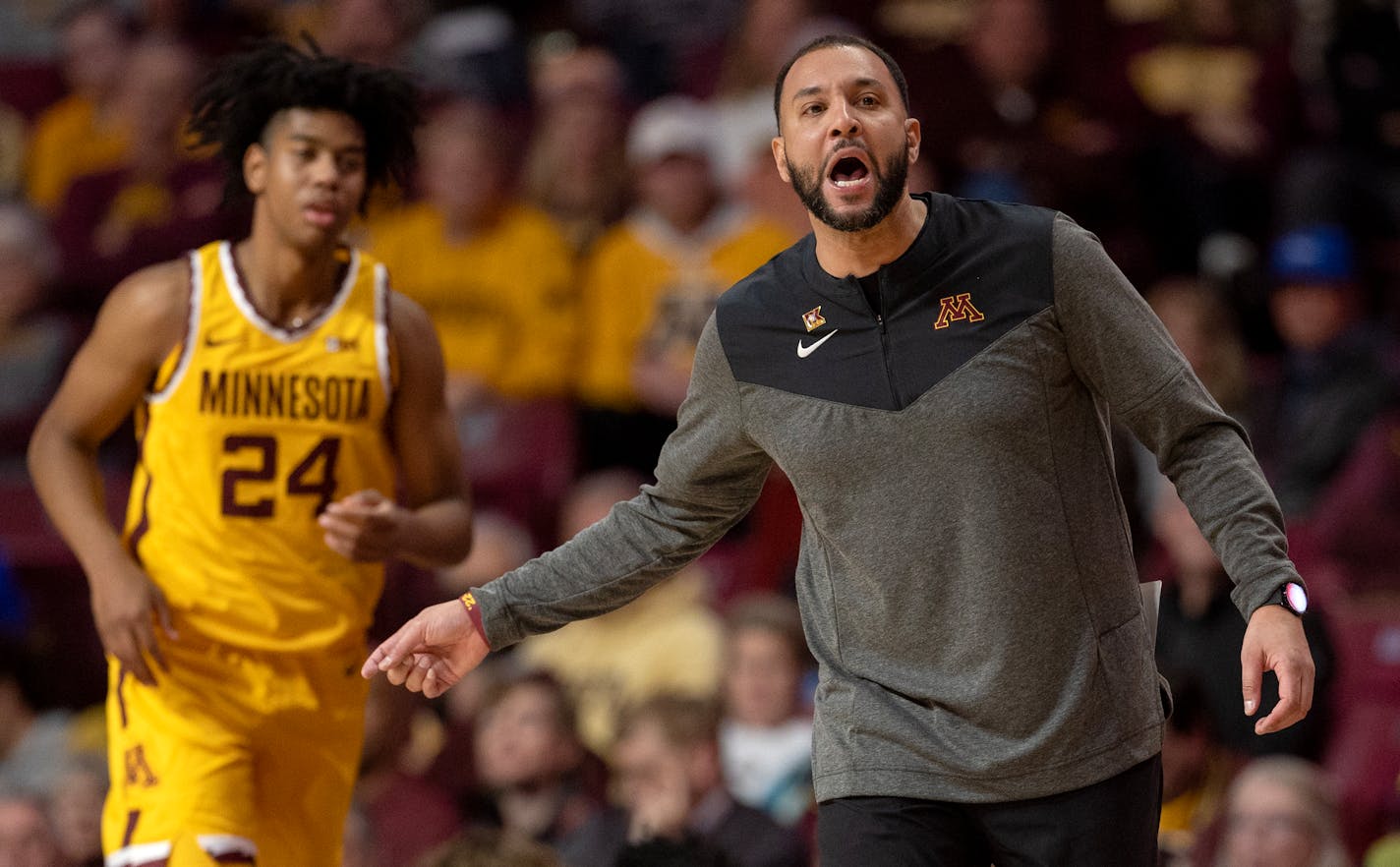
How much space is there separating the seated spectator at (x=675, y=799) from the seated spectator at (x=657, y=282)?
1996mm

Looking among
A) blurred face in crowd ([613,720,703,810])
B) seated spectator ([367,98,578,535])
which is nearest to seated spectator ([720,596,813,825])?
blurred face in crowd ([613,720,703,810])

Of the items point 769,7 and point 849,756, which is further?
point 769,7

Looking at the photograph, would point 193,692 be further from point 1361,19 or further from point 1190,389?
point 1361,19

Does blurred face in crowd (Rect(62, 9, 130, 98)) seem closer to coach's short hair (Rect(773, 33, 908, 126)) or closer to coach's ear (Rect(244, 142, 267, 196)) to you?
coach's ear (Rect(244, 142, 267, 196))

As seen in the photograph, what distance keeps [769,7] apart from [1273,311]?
2.66 m

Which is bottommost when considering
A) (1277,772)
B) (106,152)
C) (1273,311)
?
(1277,772)

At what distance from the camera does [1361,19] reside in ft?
28.6

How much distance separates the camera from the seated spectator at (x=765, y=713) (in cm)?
709

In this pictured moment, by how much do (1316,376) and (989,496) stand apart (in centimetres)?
473

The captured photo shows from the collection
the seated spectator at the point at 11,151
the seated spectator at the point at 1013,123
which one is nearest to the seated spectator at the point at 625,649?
the seated spectator at the point at 1013,123

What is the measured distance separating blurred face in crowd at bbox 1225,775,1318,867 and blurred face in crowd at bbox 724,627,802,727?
5.81 ft

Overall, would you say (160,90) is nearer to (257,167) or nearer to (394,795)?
(394,795)

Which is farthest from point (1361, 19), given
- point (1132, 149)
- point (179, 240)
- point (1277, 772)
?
point (179, 240)

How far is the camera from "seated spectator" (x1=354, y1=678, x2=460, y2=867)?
7199 mm
